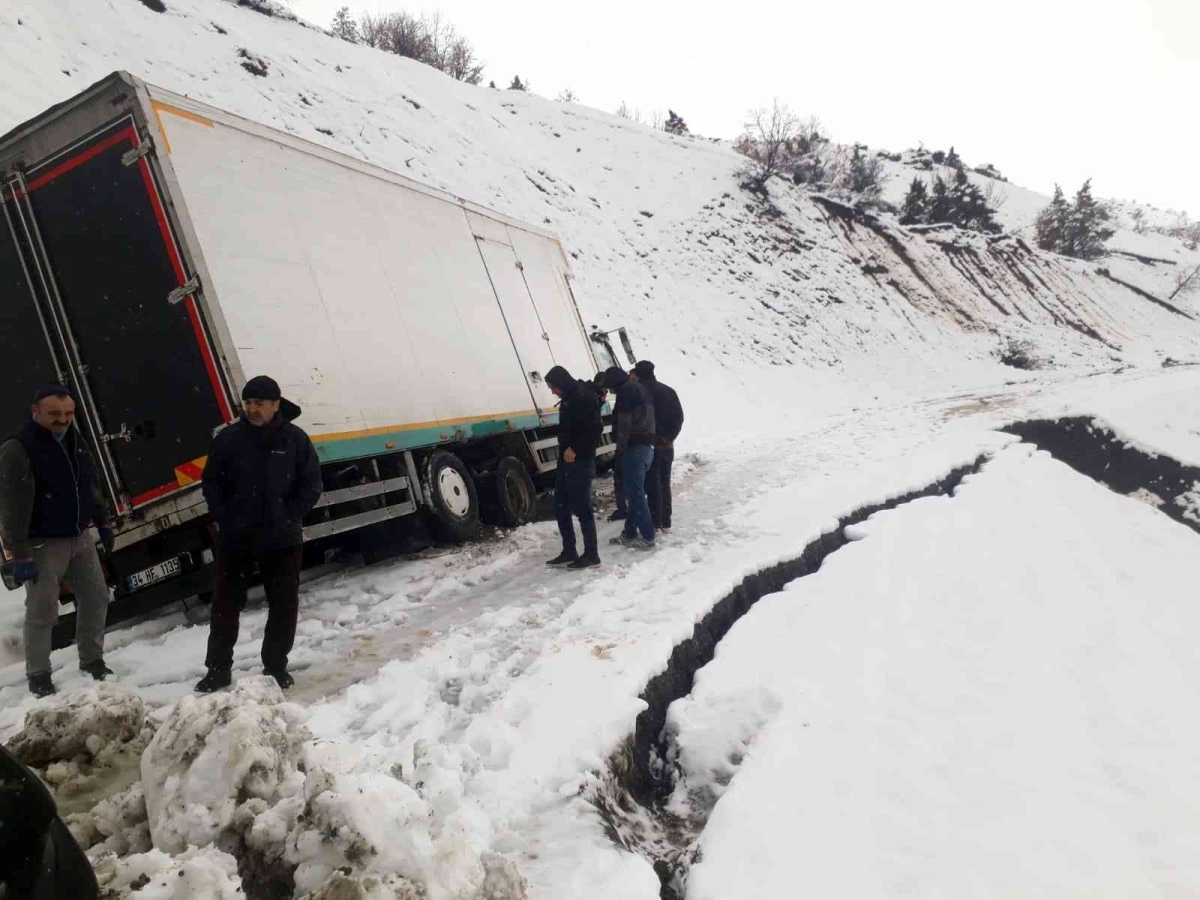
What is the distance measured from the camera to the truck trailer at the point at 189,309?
4.48m

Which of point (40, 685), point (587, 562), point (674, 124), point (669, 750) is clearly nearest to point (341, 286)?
point (587, 562)

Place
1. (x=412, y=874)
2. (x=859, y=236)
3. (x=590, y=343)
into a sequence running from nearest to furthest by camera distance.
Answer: (x=412, y=874)
(x=590, y=343)
(x=859, y=236)

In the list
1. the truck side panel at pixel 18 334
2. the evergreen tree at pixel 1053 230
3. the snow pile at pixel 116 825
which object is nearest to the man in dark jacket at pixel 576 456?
the truck side panel at pixel 18 334

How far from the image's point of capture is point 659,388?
24.8ft

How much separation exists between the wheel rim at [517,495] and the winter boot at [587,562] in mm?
1645

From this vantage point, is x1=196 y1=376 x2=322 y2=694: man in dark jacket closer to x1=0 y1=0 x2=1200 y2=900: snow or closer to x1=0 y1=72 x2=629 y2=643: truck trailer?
x1=0 y1=0 x2=1200 y2=900: snow

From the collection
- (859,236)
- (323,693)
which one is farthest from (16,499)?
(859,236)

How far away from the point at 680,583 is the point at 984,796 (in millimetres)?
2548

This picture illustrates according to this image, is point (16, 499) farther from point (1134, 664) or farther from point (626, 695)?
point (1134, 664)

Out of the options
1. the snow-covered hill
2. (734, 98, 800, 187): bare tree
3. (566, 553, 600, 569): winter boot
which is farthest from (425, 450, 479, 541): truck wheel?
(734, 98, 800, 187): bare tree

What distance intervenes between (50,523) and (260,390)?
4.41ft

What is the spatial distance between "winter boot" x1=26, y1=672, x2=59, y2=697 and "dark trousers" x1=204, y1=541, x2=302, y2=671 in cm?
83

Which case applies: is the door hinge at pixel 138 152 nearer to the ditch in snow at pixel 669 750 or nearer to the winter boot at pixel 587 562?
the winter boot at pixel 587 562

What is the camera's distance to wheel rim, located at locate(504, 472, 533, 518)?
24.9ft
